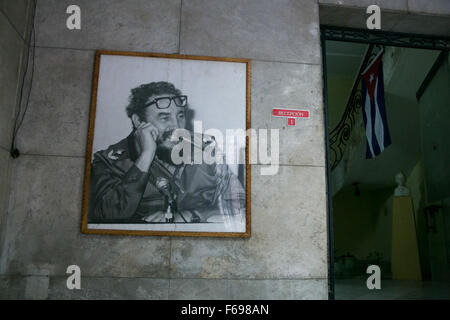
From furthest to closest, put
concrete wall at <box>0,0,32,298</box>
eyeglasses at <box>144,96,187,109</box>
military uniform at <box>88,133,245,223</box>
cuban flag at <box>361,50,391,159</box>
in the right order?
1. cuban flag at <box>361,50,391,159</box>
2. eyeglasses at <box>144,96,187,109</box>
3. military uniform at <box>88,133,245,223</box>
4. concrete wall at <box>0,0,32,298</box>

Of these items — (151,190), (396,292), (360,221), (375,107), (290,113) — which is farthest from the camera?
(360,221)

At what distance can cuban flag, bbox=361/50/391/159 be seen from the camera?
562cm

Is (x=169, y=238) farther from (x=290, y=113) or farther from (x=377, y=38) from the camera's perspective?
(x=377, y=38)

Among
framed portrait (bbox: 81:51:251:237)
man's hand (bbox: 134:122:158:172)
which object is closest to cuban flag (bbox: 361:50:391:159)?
framed portrait (bbox: 81:51:251:237)

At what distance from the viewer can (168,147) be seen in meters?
3.80

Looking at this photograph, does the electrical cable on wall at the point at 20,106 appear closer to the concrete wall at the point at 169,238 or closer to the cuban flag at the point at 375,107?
the concrete wall at the point at 169,238

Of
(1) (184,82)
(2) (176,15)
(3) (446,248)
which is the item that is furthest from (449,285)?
(2) (176,15)

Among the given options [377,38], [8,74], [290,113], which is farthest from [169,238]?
[377,38]

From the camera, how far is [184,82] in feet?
12.9

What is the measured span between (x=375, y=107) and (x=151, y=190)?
3605 millimetres

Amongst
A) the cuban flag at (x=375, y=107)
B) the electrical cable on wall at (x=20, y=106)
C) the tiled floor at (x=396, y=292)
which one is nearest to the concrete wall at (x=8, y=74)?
the electrical cable on wall at (x=20, y=106)

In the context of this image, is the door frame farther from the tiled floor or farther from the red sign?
the tiled floor

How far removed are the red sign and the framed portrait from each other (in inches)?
11.2
